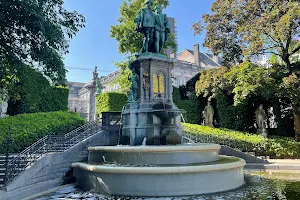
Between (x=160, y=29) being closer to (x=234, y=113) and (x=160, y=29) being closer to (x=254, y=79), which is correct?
(x=254, y=79)

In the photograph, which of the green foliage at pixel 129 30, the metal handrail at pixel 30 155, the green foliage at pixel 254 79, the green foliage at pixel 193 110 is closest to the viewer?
the metal handrail at pixel 30 155

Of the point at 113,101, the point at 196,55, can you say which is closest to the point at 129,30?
the point at 113,101

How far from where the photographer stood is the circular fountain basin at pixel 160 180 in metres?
7.09

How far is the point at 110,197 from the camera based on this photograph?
23.0ft

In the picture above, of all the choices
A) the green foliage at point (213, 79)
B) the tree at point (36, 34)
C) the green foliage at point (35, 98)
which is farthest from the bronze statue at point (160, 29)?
the green foliage at point (213, 79)

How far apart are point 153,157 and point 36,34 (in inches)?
251

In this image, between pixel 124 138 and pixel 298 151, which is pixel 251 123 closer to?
pixel 298 151

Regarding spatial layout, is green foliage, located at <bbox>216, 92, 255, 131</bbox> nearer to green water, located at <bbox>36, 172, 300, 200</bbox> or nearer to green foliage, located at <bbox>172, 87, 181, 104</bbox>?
green foliage, located at <bbox>172, 87, 181, 104</bbox>

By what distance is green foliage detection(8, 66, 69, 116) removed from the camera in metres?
15.1

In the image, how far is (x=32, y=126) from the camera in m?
14.5

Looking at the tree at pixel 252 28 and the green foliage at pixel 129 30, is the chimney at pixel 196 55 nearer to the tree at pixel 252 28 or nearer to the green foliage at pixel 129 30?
the green foliage at pixel 129 30

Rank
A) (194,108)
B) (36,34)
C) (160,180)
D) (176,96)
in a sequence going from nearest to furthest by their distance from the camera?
(160,180) < (36,34) < (194,108) < (176,96)

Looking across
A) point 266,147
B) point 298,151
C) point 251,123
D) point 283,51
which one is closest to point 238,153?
point 266,147

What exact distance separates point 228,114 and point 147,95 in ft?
49.6
